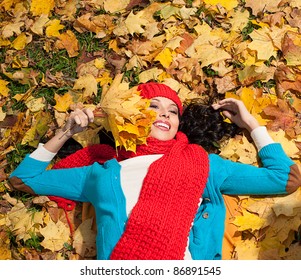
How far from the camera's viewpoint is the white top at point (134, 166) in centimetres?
336

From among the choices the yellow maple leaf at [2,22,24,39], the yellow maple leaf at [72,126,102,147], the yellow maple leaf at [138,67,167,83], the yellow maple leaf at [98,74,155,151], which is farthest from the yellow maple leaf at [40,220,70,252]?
the yellow maple leaf at [2,22,24,39]

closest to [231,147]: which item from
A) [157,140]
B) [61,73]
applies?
[157,140]

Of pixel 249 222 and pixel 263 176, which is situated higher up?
pixel 263 176

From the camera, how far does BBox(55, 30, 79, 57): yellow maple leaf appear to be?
4250mm

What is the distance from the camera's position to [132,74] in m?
4.09

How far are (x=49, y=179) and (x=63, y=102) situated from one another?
65 cm

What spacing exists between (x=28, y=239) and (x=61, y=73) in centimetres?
125

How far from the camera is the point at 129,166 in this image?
3479 mm

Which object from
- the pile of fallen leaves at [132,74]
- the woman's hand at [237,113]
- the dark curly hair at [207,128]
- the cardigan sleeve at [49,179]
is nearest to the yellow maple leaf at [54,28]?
the pile of fallen leaves at [132,74]

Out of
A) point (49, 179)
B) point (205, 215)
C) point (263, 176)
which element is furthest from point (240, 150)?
point (49, 179)

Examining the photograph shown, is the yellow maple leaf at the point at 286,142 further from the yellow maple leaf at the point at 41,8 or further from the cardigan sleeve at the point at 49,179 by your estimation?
the yellow maple leaf at the point at 41,8

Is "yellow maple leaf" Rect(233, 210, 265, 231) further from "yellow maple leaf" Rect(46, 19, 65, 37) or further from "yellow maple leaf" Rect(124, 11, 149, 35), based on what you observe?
"yellow maple leaf" Rect(46, 19, 65, 37)

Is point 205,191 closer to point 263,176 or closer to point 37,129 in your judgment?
point 263,176

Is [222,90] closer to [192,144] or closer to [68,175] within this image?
[192,144]
